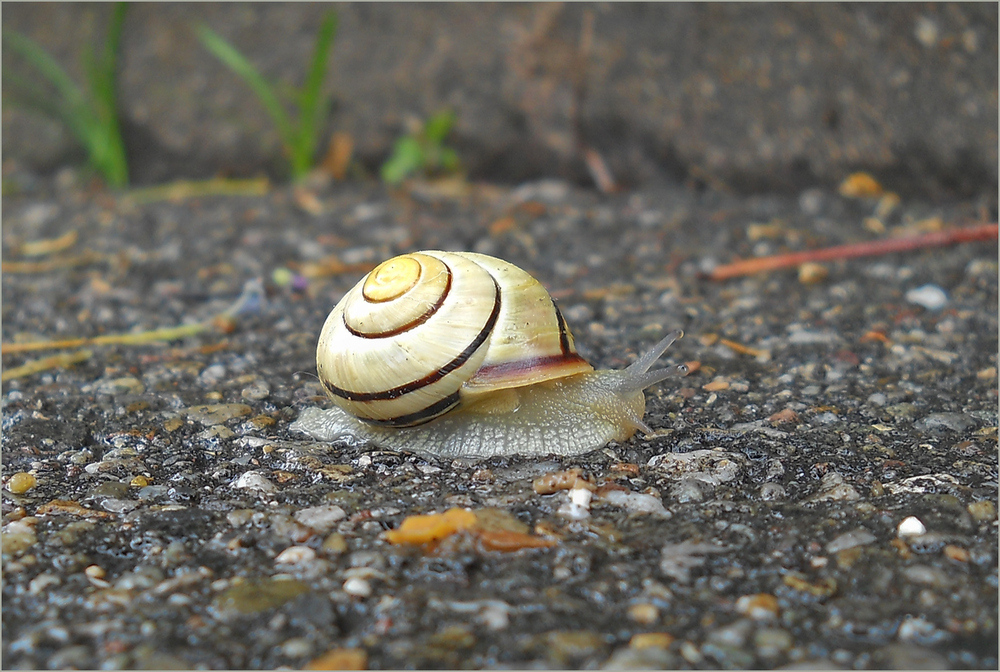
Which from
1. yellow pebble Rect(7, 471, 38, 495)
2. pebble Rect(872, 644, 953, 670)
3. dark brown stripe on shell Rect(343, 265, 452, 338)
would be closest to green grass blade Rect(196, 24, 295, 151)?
dark brown stripe on shell Rect(343, 265, 452, 338)

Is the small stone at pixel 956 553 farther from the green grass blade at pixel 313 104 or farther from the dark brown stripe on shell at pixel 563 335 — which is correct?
the green grass blade at pixel 313 104

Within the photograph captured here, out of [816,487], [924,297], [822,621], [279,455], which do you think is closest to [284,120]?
[279,455]

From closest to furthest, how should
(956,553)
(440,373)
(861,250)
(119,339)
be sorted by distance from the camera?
(956,553) < (440,373) < (119,339) < (861,250)

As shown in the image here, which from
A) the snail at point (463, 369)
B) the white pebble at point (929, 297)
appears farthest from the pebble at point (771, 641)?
the white pebble at point (929, 297)

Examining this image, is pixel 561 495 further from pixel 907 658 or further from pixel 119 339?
pixel 119 339

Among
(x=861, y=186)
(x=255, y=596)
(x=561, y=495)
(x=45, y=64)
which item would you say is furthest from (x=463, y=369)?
(x=45, y=64)

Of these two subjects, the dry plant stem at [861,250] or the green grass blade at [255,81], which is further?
the green grass blade at [255,81]
